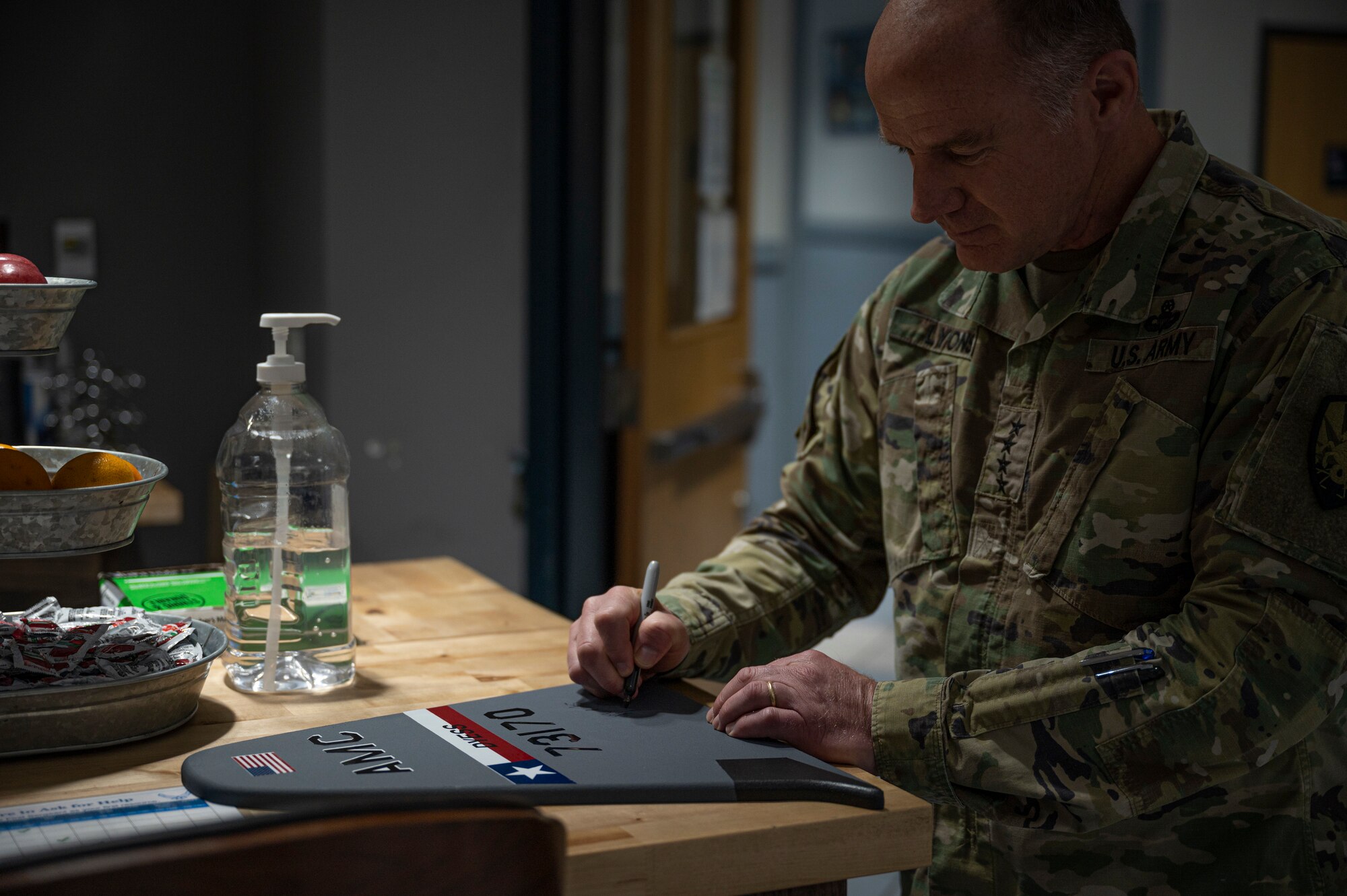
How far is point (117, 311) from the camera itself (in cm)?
316

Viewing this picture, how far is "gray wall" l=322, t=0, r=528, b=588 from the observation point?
107 inches

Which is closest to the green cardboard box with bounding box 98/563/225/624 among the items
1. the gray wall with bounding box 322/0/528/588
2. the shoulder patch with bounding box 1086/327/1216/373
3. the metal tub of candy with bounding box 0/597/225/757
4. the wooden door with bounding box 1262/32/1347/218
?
the metal tub of candy with bounding box 0/597/225/757

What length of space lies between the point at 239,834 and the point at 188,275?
113 inches

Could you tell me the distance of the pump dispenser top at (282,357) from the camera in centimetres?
114

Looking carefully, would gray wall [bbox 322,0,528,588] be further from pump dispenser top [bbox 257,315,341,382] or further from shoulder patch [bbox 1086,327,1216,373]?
shoulder patch [bbox 1086,327,1216,373]

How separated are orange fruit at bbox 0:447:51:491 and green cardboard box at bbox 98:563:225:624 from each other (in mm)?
258

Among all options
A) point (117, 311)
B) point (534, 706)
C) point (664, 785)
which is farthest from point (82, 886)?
point (117, 311)

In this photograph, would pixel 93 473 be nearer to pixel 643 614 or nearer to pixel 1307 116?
pixel 643 614

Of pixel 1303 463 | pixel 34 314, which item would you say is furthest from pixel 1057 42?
pixel 34 314

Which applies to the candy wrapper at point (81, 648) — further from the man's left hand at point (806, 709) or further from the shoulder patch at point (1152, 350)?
the shoulder patch at point (1152, 350)

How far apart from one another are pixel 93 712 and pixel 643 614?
47cm

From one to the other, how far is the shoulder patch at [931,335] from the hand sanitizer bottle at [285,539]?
0.60 meters

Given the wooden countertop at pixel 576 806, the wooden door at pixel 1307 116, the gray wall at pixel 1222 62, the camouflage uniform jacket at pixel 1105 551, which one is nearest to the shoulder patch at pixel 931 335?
the camouflage uniform jacket at pixel 1105 551

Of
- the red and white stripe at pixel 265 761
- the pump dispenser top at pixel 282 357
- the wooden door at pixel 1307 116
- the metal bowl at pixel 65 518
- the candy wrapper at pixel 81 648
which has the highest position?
the wooden door at pixel 1307 116
